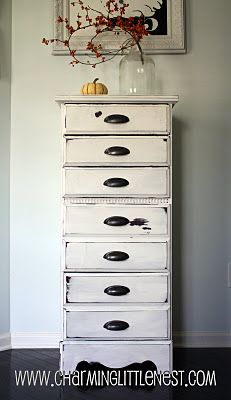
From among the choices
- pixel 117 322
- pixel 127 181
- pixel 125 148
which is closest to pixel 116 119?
pixel 125 148

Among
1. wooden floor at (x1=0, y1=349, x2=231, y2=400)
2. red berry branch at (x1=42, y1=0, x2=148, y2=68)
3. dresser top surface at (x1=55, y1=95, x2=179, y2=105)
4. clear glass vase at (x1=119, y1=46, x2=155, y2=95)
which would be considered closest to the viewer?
wooden floor at (x1=0, y1=349, x2=231, y2=400)

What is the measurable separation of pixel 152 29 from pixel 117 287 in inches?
54.9

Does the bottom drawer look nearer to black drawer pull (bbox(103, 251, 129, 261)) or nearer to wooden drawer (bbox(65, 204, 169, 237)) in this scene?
black drawer pull (bbox(103, 251, 129, 261))

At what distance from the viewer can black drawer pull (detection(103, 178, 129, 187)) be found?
6.12 ft

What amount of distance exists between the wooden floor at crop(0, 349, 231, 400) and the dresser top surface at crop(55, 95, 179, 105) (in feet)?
4.05

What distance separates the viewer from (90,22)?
2311 millimetres

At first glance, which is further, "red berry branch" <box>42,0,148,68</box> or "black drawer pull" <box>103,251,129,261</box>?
"red berry branch" <box>42,0,148,68</box>

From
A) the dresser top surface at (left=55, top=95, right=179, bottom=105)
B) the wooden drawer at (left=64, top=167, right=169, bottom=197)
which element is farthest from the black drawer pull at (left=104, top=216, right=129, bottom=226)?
the dresser top surface at (left=55, top=95, right=179, bottom=105)

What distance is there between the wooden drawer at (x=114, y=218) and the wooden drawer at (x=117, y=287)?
7.6 inches

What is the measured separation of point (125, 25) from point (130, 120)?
25.3 inches
